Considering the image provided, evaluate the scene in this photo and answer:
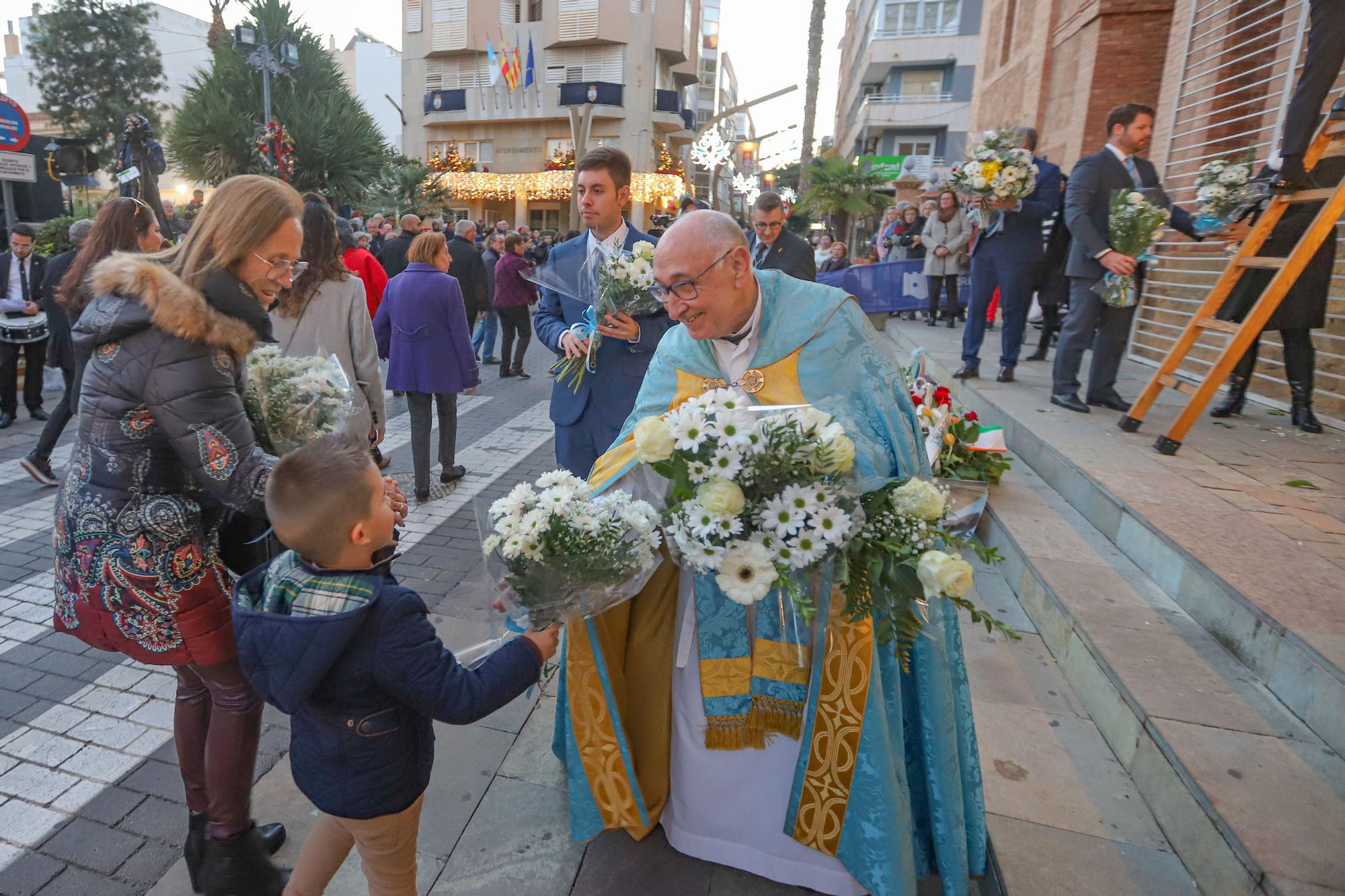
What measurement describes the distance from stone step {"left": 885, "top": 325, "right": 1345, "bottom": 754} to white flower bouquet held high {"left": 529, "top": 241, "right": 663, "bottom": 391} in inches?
102

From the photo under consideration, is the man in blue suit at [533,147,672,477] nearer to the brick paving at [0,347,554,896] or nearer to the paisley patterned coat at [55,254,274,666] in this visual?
the brick paving at [0,347,554,896]

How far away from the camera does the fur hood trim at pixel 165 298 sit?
1945mm

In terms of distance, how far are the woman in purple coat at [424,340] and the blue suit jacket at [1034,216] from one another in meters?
4.87

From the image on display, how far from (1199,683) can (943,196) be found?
33.9 ft

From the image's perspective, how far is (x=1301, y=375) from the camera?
5766 mm

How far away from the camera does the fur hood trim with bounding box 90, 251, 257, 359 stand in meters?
1.95

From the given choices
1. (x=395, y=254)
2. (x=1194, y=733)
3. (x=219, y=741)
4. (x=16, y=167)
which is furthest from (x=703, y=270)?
(x=16, y=167)

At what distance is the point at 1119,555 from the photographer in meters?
4.14

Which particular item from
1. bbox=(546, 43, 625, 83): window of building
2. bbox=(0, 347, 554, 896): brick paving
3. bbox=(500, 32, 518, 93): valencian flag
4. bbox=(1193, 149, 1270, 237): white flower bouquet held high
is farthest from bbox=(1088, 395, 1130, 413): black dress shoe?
bbox=(500, 32, 518, 93): valencian flag

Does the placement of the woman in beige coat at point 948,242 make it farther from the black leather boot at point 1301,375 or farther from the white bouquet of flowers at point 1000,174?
the black leather boot at point 1301,375

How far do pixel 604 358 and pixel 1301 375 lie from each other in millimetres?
A: 5349

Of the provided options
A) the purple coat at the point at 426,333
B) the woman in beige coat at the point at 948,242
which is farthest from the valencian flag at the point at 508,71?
the purple coat at the point at 426,333

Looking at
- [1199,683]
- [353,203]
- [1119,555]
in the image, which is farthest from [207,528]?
[353,203]

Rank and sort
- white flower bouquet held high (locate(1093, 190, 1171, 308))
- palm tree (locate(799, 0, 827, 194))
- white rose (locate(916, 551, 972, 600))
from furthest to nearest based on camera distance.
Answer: palm tree (locate(799, 0, 827, 194)) < white flower bouquet held high (locate(1093, 190, 1171, 308)) < white rose (locate(916, 551, 972, 600))
